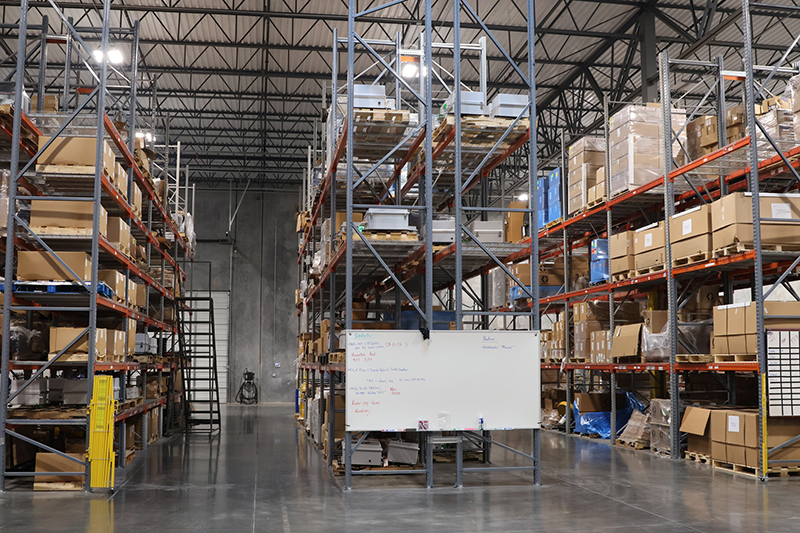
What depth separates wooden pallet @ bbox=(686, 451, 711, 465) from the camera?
11259 millimetres

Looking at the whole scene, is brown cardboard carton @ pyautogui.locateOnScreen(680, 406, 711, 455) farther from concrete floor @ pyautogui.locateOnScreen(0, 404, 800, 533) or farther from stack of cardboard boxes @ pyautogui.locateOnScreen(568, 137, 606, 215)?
stack of cardboard boxes @ pyautogui.locateOnScreen(568, 137, 606, 215)

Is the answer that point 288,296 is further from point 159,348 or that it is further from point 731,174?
point 731,174

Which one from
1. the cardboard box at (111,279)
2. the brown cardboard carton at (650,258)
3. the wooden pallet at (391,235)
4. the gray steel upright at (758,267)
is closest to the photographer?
the gray steel upright at (758,267)

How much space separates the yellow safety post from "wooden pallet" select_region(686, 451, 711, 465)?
337 inches

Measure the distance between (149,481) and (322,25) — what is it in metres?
13.0

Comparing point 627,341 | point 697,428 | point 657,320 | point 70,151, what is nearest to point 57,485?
point 70,151

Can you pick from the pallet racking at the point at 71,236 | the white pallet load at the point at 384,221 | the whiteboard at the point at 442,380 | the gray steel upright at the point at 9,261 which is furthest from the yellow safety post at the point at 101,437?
the white pallet load at the point at 384,221

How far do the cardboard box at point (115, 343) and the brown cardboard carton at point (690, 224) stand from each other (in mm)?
8859

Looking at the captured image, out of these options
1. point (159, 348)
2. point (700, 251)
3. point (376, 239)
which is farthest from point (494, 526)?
point (159, 348)

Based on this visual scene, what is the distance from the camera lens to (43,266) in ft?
30.8

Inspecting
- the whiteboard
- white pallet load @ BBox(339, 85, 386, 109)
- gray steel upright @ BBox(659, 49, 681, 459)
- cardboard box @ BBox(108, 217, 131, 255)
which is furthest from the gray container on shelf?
gray steel upright @ BBox(659, 49, 681, 459)

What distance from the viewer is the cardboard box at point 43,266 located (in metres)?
9.38

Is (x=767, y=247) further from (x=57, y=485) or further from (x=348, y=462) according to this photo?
(x=57, y=485)

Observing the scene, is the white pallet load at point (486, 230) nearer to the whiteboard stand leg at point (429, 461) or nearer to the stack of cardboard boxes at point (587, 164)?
the whiteboard stand leg at point (429, 461)
